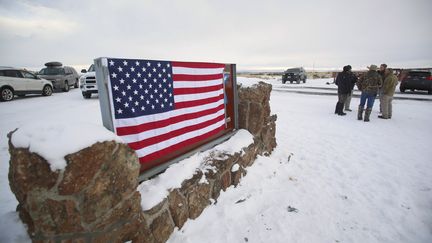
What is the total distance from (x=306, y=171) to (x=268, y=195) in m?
1.33

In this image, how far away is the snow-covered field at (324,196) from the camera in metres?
2.74

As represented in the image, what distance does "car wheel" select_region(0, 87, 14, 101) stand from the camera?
38.8 ft

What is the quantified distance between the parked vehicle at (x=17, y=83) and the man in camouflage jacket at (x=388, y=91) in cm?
1799

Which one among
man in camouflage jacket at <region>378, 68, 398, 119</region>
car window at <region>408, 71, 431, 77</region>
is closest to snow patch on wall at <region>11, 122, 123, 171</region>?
man in camouflage jacket at <region>378, 68, 398, 119</region>

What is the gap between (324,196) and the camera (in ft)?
11.7

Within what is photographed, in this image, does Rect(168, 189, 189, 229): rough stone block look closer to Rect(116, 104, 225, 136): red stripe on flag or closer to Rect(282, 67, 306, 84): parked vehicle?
Rect(116, 104, 225, 136): red stripe on flag

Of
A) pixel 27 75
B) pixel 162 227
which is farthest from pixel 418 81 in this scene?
pixel 27 75

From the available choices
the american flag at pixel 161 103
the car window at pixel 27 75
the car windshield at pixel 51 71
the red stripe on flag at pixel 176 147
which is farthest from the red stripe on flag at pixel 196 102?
the car windshield at pixel 51 71

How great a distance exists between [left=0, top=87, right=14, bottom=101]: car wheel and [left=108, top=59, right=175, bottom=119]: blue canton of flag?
46.0 feet

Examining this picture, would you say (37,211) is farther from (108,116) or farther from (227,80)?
(227,80)

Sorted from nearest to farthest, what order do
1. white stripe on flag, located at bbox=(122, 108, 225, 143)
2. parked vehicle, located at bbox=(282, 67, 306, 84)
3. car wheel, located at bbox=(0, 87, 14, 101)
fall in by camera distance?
white stripe on flag, located at bbox=(122, 108, 225, 143), car wheel, located at bbox=(0, 87, 14, 101), parked vehicle, located at bbox=(282, 67, 306, 84)

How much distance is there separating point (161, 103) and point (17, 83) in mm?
14526

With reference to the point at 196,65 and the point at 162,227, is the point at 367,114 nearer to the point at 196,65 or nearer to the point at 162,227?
the point at 196,65

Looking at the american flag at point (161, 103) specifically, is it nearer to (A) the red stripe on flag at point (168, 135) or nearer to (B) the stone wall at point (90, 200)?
(A) the red stripe on flag at point (168, 135)
